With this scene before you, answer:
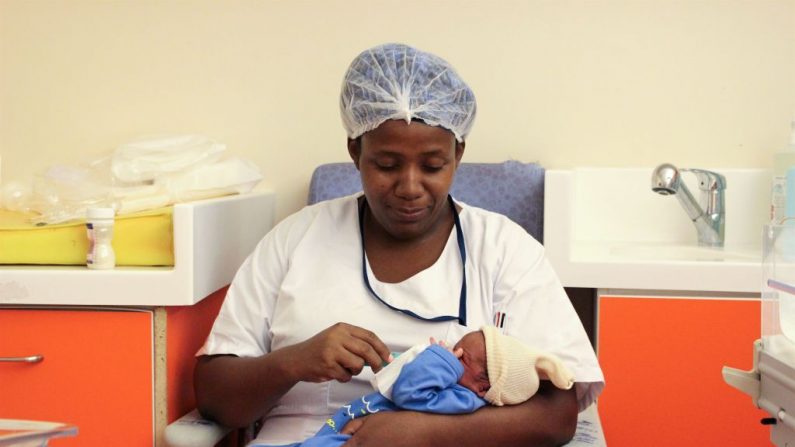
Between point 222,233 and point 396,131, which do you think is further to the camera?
point 222,233

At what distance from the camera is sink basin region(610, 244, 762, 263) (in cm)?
232

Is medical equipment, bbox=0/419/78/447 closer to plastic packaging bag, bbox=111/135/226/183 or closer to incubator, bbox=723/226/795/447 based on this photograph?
incubator, bbox=723/226/795/447

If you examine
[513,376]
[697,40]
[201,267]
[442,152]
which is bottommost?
[513,376]

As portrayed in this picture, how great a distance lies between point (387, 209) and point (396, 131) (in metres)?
0.15

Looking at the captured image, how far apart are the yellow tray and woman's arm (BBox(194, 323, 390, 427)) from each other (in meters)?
0.34

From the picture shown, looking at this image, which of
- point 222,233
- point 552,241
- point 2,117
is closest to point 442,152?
point 552,241

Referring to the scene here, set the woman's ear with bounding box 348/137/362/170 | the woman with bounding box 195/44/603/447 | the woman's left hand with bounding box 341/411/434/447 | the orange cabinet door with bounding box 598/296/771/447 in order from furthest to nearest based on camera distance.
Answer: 1. the orange cabinet door with bounding box 598/296/771/447
2. the woman's ear with bounding box 348/137/362/170
3. the woman with bounding box 195/44/603/447
4. the woman's left hand with bounding box 341/411/434/447

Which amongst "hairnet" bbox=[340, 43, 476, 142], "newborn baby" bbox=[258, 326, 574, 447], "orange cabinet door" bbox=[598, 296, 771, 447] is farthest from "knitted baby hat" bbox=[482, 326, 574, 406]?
"orange cabinet door" bbox=[598, 296, 771, 447]

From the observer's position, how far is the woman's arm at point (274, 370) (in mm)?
1529

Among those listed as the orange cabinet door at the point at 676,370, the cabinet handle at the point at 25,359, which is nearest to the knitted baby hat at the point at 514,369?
the orange cabinet door at the point at 676,370

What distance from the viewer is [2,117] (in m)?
2.74

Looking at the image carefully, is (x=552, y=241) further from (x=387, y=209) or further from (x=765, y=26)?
(x=765, y=26)

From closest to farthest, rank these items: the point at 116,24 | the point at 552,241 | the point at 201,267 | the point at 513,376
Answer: the point at 513,376 → the point at 201,267 → the point at 552,241 → the point at 116,24

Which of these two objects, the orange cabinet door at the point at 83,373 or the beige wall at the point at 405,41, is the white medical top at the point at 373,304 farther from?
the beige wall at the point at 405,41
